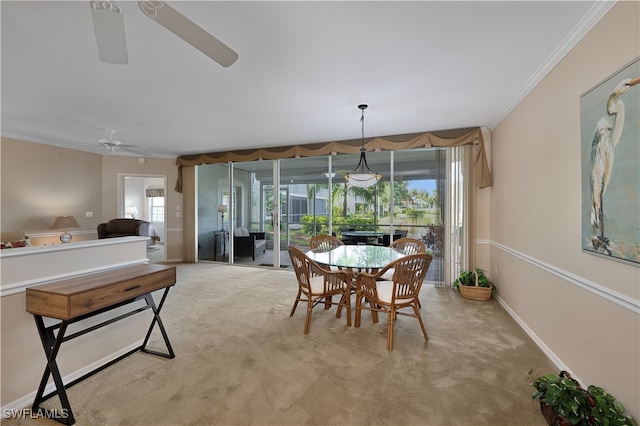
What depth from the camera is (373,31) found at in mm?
1870

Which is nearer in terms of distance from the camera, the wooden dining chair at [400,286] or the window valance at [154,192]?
the wooden dining chair at [400,286]

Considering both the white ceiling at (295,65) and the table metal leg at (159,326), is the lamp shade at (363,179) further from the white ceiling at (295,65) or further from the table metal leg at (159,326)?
the table metal leg at (159,326)

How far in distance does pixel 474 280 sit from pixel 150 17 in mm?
4351

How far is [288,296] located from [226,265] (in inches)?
106

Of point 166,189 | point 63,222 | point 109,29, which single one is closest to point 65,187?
point 63,222

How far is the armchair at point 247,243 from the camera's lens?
6.03 metres

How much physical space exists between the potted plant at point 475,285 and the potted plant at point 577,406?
209 centimetres

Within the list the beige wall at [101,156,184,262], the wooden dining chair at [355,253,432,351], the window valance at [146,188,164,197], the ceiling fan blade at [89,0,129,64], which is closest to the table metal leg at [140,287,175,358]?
the ceiling fan blade at [89,0,129,64]

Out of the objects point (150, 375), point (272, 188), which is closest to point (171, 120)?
point (272, 188)

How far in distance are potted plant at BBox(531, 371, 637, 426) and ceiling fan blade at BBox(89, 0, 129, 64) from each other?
2976 millimetres

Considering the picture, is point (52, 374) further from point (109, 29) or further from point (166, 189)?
point (166, 189)

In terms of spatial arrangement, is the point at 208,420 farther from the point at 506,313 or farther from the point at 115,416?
the point at 506,313

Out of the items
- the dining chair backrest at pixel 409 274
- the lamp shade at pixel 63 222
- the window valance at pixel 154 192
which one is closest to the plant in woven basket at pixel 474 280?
the dining chair backrest at pixel 409 274

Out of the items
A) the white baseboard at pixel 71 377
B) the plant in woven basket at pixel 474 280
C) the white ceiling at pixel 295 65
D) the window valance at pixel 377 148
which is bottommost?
the white baseboard at pixel 71 377
